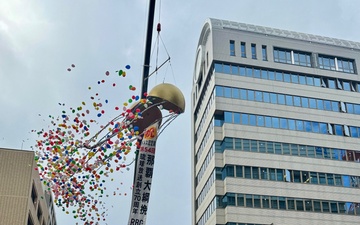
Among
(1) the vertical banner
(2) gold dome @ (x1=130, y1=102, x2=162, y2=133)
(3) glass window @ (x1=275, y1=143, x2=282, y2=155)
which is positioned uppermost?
(3) glass window @ (x1=275, y1=143, x2=282, y2=155)

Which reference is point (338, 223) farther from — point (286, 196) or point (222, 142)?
point (222, 142)

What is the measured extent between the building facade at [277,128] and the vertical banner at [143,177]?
29.0 m

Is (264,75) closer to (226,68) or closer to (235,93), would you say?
(235,93)

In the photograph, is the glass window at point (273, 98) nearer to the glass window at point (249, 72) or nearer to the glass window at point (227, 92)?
the glass window at point (249, 72)

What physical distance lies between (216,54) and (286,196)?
1420 cm

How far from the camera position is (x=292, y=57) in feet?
149

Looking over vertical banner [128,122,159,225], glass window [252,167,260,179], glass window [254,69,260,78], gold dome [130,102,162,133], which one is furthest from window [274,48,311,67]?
gold dome [130,102,162,133]

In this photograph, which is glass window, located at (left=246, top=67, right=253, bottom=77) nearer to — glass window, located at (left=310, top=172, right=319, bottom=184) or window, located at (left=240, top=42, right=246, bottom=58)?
window, located at (left=240, top=42, right=246, bottom=58)

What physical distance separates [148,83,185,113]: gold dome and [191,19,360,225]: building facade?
98.6 ft

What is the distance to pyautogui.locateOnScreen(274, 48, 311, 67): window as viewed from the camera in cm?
4509

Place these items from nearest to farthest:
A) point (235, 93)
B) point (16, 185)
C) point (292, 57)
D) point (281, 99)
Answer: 1. point (16, 185)
2. point (235, 93)
3. point (281, 99)
4. point (292, 57)

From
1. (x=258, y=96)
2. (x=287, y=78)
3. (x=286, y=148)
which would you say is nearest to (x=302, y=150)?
(x=286, y=148)

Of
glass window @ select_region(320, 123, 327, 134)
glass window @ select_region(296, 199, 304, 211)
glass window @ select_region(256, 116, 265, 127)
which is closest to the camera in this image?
glass window @ select_region(296, 199, 304, 211)

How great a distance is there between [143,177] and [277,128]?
1320 inches
